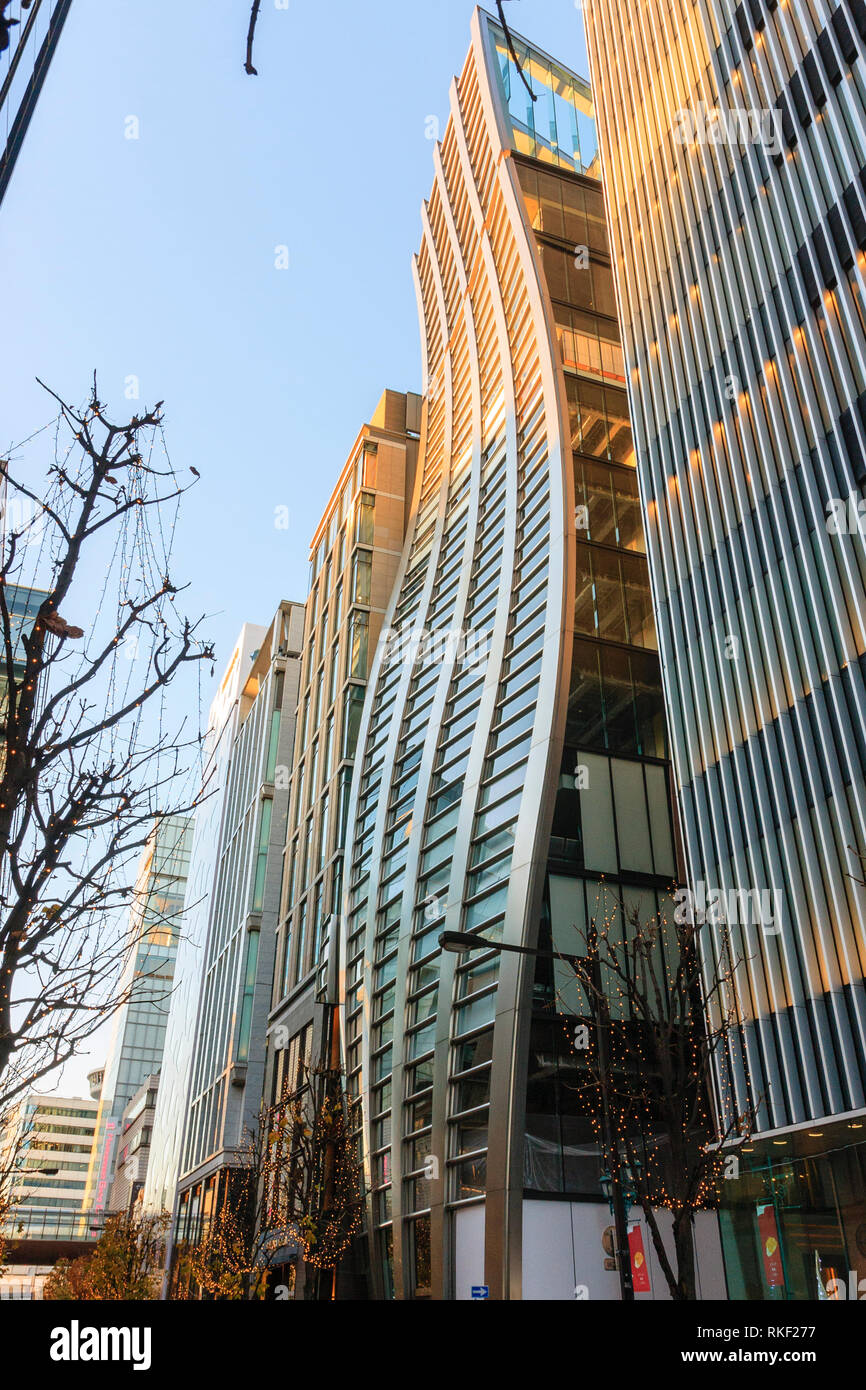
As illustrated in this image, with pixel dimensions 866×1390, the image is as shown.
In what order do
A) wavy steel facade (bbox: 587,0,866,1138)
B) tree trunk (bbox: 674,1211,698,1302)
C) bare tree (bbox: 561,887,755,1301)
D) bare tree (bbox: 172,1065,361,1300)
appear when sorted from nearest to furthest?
1. tree trunk (bbox: 674,1211,698,1302)
2. bare tree (bbox: 561,887,755,1301)
3. wavy steel facade (bbox: 587,0,866,1138)
4. bare tree (bbox: 172,1065,361,1300)

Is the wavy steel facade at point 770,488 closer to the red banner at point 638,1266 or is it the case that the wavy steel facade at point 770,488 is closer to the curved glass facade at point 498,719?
the red banner at point 638,1266

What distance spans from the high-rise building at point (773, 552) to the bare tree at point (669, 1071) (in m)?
0.61

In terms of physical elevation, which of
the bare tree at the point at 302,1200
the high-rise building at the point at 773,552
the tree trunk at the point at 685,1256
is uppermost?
the high-rise building at the point at 773,552

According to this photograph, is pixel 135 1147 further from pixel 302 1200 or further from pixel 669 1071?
pixel 669 1071

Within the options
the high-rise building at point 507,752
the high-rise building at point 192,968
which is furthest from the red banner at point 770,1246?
the high-rise building at point 192,968

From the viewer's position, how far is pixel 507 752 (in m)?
29.4

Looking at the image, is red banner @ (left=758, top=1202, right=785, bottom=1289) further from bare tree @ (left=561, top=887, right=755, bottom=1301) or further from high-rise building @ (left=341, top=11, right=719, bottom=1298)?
high-rise building @ (left=341, top=11, right=719, bottom=1298)

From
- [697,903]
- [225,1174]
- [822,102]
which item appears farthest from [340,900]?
[822,102]

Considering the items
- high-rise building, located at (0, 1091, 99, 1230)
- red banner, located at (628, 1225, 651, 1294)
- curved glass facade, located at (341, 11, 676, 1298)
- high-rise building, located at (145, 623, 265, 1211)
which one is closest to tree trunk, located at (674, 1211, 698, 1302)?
red banner, located at (628, 1225, 651, 1294)

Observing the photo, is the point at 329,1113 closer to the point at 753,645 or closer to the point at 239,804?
the point at 753,645

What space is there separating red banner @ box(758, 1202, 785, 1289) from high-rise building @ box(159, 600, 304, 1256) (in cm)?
2807

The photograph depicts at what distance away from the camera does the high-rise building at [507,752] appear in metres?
24.4

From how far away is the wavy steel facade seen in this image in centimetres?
1895
